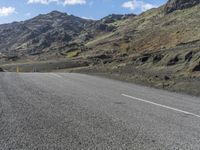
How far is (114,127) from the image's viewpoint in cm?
906

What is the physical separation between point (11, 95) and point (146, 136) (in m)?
7.86

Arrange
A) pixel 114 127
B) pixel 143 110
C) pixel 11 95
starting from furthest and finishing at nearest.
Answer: pixel 11 95
pixel 143 110
pixel 114 127

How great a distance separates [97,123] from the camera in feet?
31.2

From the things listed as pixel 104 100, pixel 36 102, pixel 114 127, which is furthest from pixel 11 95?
pixel 114 127

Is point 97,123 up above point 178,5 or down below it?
below

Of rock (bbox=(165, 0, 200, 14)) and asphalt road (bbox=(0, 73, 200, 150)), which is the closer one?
asphalt road (bbox=(0, 73, 200, 150))

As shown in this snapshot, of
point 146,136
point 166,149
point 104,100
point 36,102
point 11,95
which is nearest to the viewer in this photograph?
point 166,149

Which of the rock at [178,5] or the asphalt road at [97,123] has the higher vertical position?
the rock at [178,5]

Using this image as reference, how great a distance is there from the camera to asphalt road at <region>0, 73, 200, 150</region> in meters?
7.59

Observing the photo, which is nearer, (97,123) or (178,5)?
(97,123)

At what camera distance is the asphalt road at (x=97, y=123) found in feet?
24.9

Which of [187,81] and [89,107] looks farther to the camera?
[187,81]

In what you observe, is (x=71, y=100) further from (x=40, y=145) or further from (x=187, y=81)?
(x=187, y=81)

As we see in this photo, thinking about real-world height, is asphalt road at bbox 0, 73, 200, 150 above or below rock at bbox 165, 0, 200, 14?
below
